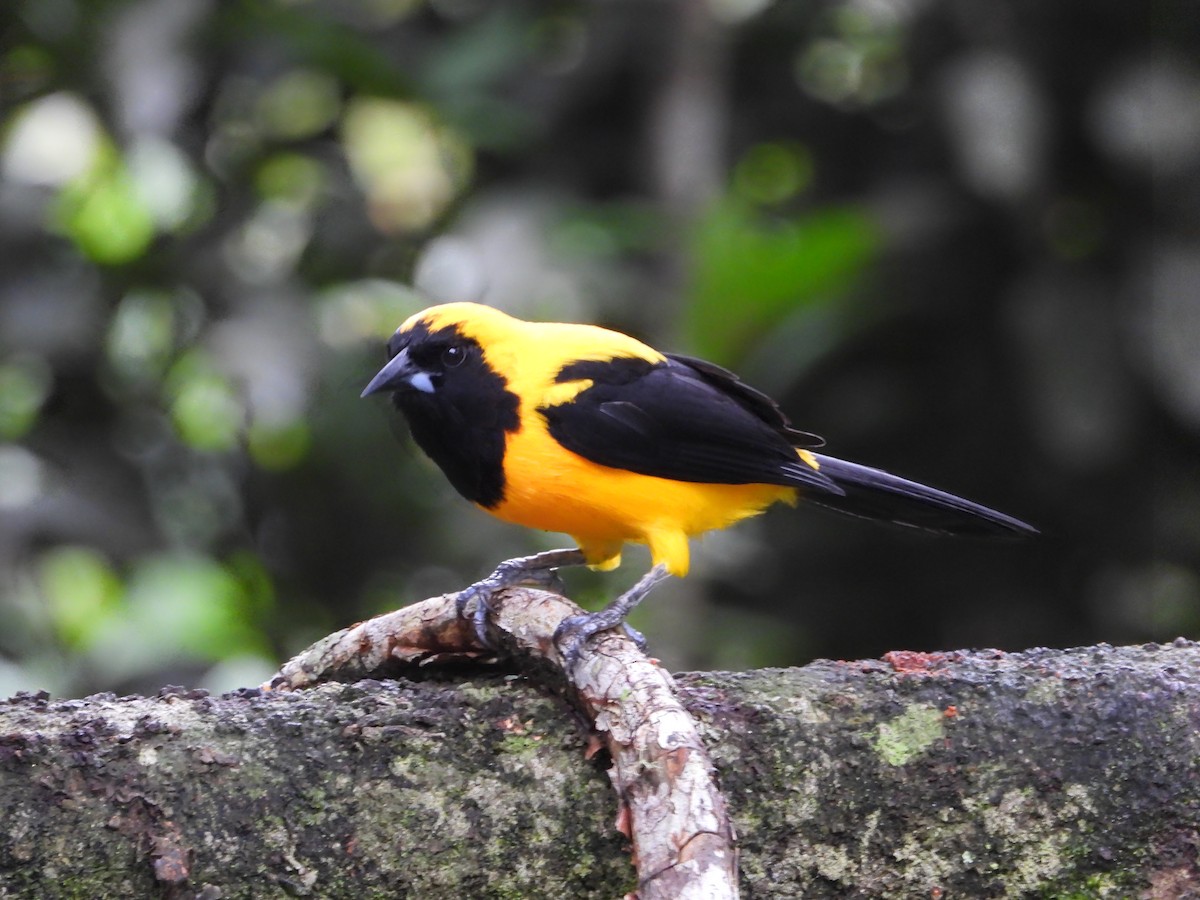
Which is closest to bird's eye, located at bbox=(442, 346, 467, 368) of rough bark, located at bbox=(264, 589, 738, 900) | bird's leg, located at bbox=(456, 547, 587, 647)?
bird's leg, located at bbox=(456, 547, 587, 647)

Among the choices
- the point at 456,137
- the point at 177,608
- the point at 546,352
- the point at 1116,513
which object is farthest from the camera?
the point at 1116,513

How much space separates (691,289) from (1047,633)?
7.36 feet

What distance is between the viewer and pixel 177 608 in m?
4.38

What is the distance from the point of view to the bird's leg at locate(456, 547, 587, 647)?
2.17 meters

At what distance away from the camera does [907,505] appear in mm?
3051

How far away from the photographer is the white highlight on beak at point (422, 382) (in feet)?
9.45

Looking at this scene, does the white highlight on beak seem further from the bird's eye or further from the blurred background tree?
the blurred background tree

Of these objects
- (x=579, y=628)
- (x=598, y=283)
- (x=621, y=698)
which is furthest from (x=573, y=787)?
(x=598, y=283)

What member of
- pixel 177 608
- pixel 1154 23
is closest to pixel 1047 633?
pixel 1154 23

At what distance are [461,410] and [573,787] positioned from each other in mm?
1171

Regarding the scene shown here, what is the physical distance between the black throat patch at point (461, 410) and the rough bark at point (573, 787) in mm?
780

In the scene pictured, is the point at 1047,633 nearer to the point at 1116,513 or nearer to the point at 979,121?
the point at 1116,513

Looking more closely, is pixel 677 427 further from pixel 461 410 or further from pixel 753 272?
pixel 753 272

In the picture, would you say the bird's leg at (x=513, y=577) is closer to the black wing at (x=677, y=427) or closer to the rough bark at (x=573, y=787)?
the rough bark at (x=573, y=787)
